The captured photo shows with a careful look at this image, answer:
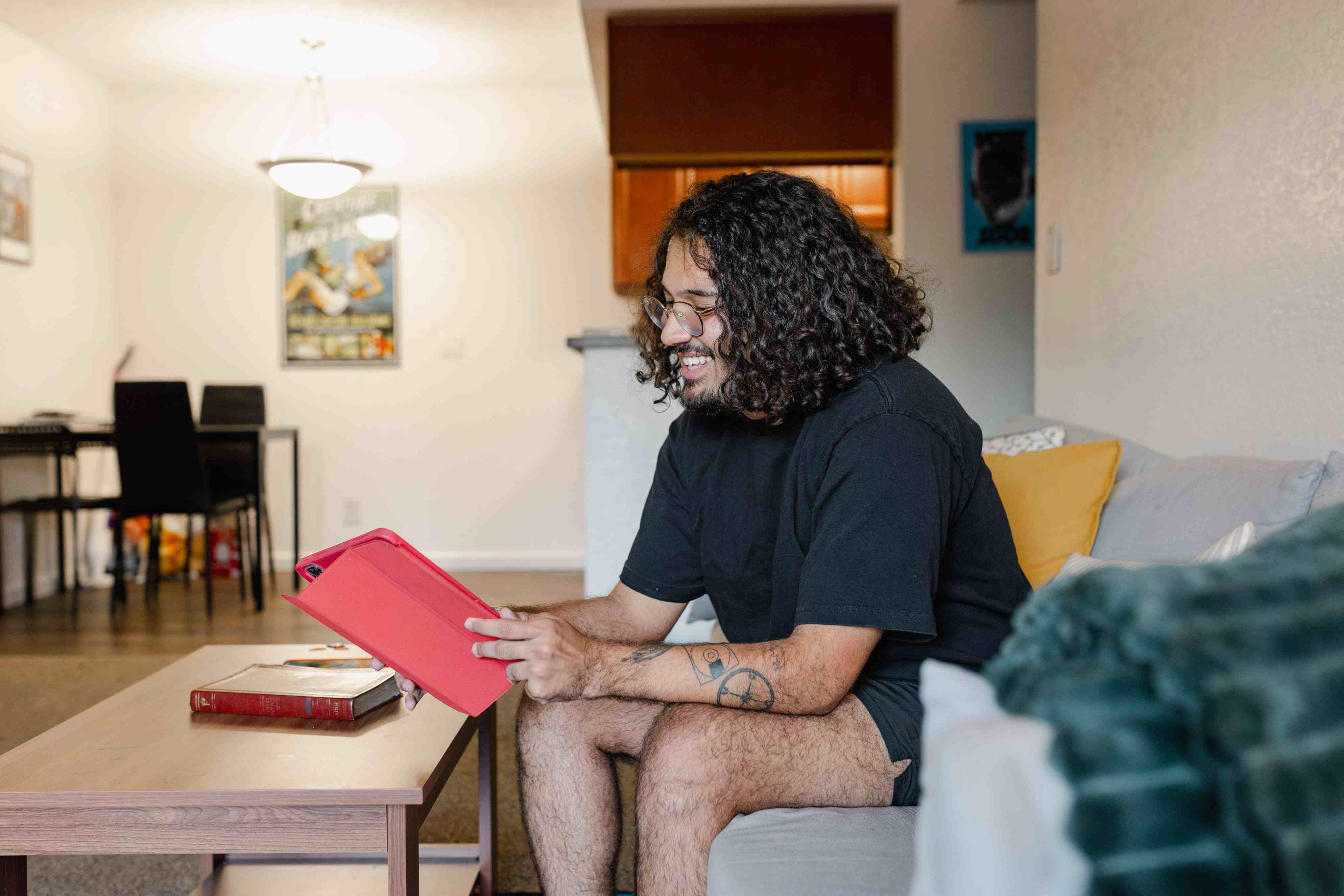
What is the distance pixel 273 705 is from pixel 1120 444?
1.40 metres

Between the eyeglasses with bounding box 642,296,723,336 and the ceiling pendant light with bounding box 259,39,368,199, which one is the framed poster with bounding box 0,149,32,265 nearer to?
the ceiling pendant light with bounding box 259,39,368,199

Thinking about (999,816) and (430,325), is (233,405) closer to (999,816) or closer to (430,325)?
(430,325)

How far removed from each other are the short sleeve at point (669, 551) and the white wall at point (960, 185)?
83.2 inches

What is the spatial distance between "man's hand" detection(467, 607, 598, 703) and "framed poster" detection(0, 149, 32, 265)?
13.2 feet

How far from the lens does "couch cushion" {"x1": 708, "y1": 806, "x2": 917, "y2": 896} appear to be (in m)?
0.98

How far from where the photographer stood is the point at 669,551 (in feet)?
4.97

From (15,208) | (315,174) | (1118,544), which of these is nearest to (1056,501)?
(1118,544)

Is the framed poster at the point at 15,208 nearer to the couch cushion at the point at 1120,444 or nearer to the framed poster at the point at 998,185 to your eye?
the framed poster at the point at 998,185

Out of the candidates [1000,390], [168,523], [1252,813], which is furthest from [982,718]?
[168,523]

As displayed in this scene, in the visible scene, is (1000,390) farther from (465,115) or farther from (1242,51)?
(465,115)

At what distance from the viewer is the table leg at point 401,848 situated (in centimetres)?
108

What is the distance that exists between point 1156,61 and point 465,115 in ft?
12.5

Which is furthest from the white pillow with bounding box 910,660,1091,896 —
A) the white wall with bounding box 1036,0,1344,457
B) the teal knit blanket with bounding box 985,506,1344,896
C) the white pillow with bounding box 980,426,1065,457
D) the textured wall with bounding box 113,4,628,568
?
the textured wall with bounding box 113,4,628,568

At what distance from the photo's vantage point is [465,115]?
205 inches
